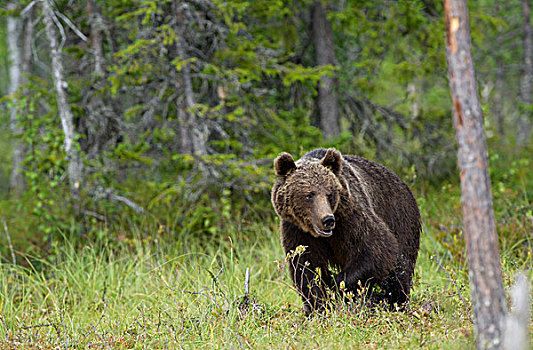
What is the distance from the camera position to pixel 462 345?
136 inches

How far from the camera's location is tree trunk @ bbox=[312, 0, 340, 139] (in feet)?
32.7

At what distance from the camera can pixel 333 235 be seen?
4.80m

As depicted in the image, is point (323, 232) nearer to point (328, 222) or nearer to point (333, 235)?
point (328, 222)

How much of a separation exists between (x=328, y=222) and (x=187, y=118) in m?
4.75

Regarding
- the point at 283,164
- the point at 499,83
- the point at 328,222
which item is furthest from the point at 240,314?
the point at 499,83

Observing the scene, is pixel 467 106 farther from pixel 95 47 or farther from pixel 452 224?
pixel 95 47

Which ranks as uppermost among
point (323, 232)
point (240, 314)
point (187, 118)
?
point (187, 118)

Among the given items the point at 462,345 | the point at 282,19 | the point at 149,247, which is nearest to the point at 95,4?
the point at 282,19

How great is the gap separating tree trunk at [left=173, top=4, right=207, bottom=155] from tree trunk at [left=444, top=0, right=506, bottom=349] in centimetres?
530

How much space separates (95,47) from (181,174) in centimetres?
274

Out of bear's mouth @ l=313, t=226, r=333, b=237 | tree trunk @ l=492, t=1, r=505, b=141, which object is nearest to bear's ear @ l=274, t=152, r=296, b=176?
bear's mouth @ l=313, t=226, r=333, b=237

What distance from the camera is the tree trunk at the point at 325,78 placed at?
9.95 m

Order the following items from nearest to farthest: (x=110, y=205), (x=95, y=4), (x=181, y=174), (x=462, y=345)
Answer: (x=462, y=345), (x=110, y=205), (x=181, y=174), (x=95, y=4)

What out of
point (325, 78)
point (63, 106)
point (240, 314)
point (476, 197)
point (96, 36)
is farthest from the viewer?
point (325, 78)
